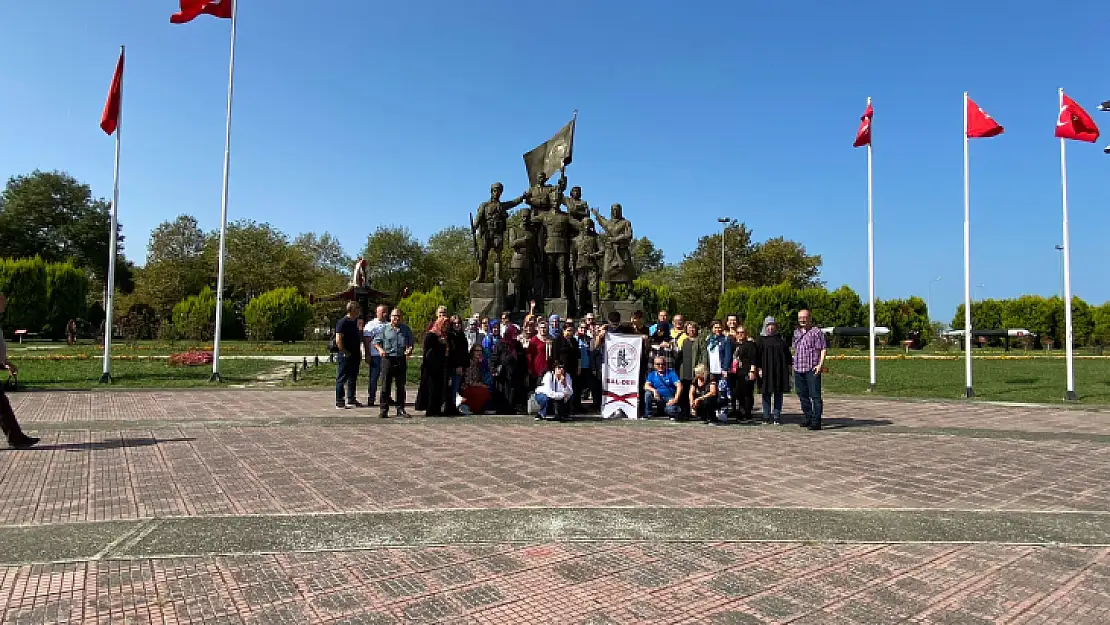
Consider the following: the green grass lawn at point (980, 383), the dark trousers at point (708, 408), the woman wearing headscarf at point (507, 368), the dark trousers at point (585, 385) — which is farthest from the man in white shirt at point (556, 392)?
the green grass lawn at point (980, 383)

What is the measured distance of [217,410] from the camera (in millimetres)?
11359

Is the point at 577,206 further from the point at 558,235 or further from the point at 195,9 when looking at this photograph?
the point at 195,9

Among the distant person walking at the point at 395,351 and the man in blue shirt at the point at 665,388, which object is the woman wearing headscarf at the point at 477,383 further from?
the man in blue shirt at the point at 665,388

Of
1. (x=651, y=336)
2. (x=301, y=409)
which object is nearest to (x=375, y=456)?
(x=301, y=409)

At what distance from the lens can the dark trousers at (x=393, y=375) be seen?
34.6 ft

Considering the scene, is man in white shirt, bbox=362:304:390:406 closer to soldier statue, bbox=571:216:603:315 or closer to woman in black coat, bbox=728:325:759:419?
woman in black coat, bbox=728:325:759:419

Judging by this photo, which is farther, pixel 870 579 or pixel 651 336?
pixel 651 336

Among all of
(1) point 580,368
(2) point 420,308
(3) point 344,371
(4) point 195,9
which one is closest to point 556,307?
(1) point 580,368

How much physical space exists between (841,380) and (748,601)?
57.6 ft

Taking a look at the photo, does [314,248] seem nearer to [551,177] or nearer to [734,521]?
[551,177]

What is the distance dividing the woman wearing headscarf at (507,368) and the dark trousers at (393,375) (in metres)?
1.52

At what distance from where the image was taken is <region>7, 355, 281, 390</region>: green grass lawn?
616 inches

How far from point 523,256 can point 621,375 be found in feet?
29.6

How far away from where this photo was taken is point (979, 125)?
16.0m
